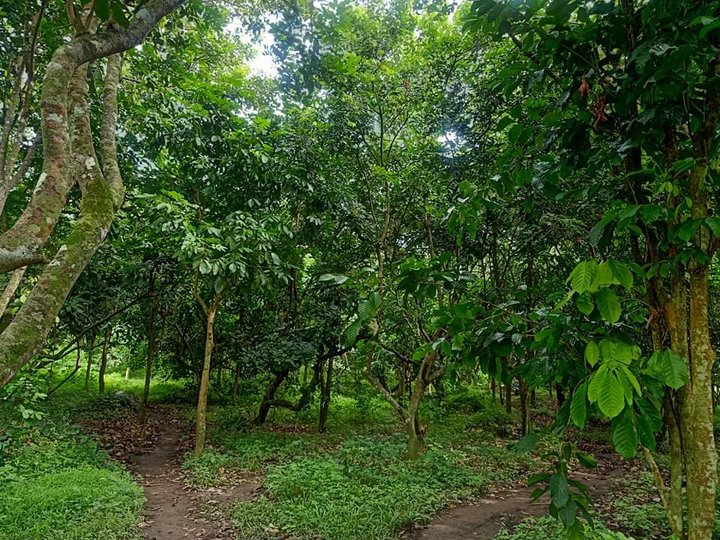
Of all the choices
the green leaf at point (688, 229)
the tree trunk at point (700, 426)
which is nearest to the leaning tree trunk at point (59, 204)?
the green leaf at point (688, 229)

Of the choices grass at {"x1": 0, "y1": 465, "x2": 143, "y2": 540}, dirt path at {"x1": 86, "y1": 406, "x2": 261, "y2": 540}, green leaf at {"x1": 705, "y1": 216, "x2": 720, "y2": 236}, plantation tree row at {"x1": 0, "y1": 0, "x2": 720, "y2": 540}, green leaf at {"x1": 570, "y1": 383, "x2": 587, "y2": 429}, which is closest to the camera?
green leaf at {"x1": 570, "y1": 383, "x2": 587, "y2": 429}

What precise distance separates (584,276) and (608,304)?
120mm

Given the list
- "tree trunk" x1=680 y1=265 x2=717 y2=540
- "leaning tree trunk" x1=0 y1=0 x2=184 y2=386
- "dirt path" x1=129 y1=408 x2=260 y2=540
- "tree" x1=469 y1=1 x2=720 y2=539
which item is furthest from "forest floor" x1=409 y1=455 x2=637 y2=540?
"leaning tree trunk" x1=0 y1=0 x2=184 y2=386

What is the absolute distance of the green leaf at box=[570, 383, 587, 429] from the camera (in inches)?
45.5

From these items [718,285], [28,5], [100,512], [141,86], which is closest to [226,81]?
[141,86]

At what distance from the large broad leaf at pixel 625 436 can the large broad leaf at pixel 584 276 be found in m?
0.33

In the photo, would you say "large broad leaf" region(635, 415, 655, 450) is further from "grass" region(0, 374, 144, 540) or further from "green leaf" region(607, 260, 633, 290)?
"grass" region(0, 374, 144, 540)

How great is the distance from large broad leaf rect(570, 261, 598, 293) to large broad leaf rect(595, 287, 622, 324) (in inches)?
3.2

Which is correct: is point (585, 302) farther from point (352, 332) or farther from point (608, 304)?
point (352, 332)

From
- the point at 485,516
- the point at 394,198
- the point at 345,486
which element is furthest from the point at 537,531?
the point at 394,198

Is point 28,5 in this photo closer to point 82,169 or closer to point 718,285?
point 82,169

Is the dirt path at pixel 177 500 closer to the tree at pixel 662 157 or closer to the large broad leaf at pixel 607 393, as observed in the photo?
the tree at pixel 662 157

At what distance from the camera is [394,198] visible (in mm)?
6992

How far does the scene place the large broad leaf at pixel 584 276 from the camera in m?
1.22
